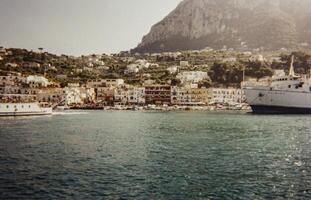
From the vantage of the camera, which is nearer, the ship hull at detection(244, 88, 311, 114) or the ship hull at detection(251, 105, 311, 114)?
the ship hull at detection(244, 88, 311, 114)

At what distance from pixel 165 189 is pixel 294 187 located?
6158 mm

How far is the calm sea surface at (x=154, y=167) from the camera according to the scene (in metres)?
18.6

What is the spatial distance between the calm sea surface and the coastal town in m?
66.7

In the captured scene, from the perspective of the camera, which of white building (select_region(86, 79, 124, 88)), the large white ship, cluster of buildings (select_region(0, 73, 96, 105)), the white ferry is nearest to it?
the white ferry

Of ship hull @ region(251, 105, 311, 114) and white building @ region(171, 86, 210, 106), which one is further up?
white building @ region(171, 86, 210, 106)

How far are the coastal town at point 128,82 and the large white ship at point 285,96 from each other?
32757mm

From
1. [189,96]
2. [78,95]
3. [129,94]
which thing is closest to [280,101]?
[189,96]

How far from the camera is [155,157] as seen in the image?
90.6ft

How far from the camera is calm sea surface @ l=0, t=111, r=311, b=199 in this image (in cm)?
1856

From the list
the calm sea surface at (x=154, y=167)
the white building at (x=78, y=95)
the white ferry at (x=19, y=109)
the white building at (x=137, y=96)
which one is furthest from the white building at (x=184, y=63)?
the calm sea surface at (x=154, y=167)

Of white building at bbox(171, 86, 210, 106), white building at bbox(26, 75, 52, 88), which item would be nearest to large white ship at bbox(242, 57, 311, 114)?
white building at bbox(171, 86, 210, 106)

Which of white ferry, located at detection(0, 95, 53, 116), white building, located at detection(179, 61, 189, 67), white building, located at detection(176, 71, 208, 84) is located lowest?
white ferry, located at detection(0, 95, 53, 116)

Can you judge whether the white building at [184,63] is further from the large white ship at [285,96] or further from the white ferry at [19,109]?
the white ferry at [19,109]

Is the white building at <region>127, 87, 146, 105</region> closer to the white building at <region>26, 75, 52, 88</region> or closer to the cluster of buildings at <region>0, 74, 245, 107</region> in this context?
the cluster of buildings at <region>0, 74, 245, 107</region>
